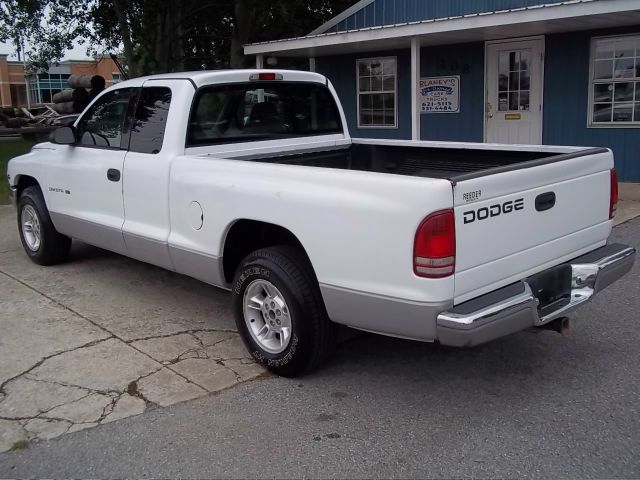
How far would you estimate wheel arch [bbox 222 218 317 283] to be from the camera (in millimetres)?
4359

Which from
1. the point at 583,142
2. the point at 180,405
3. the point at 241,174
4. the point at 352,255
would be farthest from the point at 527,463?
the point at 583,142

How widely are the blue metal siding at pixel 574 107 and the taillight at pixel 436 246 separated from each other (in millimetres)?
8693

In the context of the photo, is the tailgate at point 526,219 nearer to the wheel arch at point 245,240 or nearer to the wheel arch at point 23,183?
the wheel arch at point 245,240

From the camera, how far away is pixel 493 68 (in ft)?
39.6

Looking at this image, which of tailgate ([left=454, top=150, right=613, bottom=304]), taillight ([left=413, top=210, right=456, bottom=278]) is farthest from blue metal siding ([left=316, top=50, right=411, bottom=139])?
taillight ([left=413, top=210, right=456, bottom=278])

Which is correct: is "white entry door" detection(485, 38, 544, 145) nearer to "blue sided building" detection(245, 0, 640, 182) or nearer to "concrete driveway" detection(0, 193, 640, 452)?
"blue sided building" detection(245, 0, 640, 182)

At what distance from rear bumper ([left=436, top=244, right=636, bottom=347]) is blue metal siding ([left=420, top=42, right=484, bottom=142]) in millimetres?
8723

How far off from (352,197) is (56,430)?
81.0 inches

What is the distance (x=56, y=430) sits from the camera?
12.1 feet

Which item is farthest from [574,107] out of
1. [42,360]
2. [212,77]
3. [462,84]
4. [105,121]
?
[42,360]

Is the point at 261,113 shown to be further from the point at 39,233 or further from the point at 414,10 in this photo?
the point at 414,10

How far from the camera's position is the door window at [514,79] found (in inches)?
460

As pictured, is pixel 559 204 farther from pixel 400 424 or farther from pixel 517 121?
pixel 517 121

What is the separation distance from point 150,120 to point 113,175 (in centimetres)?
57
